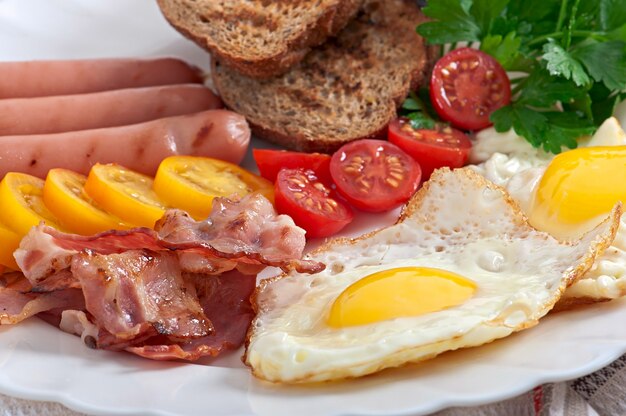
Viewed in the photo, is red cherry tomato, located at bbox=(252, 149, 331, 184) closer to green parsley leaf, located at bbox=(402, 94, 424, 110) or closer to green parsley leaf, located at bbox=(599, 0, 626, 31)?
green parsley leaf, located at bbox=(402, 94, 424, 110)

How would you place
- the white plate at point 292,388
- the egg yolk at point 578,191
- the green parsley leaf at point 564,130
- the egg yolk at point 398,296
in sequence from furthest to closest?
1. the green parsley leaf at point 564,130
2. the egg yolk at point 578,191
3. the egg yolk at point 398,296
4. the white plate at point 292,388

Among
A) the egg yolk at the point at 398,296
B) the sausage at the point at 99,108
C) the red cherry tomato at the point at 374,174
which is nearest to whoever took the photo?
the egg yolk at the point at 398,296

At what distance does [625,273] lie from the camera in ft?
8.34

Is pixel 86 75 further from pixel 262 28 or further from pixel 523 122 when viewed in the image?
pixel 523 122

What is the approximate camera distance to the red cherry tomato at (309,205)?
329cm

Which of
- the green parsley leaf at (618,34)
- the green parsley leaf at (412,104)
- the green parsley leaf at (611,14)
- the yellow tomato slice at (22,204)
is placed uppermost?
the green parsley leaf at (611,14)

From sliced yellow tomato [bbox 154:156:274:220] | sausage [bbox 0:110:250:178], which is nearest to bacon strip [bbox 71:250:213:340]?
sliced yellow tomato [bbox 154:156:274:220]

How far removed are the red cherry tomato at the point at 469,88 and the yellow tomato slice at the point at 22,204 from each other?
1902 millimetres

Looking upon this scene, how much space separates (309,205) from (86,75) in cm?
157

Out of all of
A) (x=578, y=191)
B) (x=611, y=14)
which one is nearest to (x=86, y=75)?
(x=578, y=191)

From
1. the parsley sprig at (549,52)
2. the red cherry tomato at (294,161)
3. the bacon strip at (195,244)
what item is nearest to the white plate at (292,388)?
the bacon strip at (195,244)

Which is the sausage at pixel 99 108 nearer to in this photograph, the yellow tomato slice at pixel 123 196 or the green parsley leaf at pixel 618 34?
the yellow tomato slice at pixel 123 196

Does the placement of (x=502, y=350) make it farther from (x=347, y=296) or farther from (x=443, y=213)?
(x=443, y=213)

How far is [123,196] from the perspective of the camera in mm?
3193
